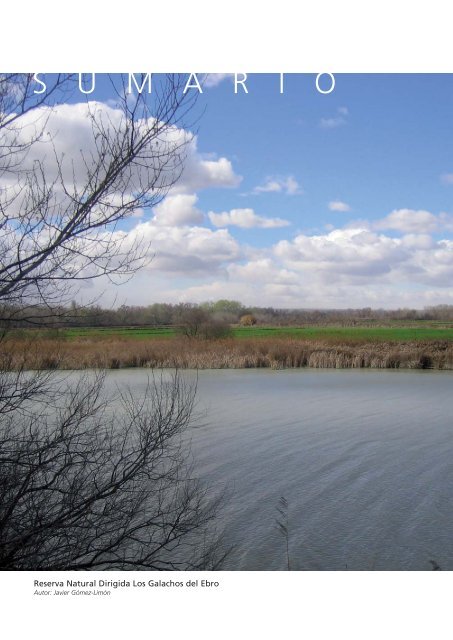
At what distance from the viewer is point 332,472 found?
5484mm

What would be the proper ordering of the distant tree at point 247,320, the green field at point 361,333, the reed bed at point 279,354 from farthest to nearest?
the green field at point 361,333
the reed bed at point 279,354
the distant tree at point 247,320

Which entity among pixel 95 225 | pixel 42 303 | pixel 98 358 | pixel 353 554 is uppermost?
pixel 95 225

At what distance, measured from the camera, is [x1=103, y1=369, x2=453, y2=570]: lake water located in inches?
151

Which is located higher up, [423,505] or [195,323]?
[195,323]

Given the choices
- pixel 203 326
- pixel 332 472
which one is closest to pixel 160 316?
pixel 332 472

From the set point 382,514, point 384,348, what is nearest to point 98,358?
point 382,514

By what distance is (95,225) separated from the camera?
3148 mm

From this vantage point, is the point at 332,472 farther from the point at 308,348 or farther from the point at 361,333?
the point at 361,333

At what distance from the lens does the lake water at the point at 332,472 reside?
12.6ft

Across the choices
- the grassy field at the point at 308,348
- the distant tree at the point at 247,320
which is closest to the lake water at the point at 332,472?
the grassy field at the point at 308,348

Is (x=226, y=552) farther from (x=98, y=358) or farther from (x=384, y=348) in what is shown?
(x=384, y=348)

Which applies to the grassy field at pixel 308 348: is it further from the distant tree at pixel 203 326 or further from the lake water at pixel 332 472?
the lake water at pixel 332 472

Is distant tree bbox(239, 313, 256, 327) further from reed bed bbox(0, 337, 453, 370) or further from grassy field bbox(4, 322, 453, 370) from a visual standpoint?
reed bed bbox(0, 337, 453, 370)

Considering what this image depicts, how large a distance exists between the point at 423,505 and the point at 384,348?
10.9 meters
